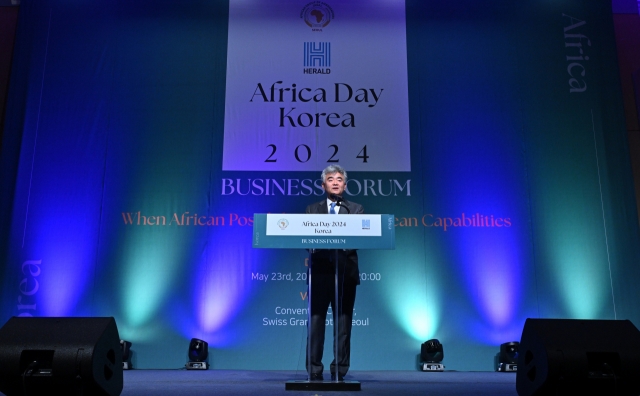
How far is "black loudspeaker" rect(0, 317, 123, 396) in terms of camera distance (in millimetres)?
2426

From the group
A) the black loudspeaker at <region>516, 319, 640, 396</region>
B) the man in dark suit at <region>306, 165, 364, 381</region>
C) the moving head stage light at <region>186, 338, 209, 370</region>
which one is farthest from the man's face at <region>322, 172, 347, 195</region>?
the moving head stage light at <region>186, 338, 209, 370</region>

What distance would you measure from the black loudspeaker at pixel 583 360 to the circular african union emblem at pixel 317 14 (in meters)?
4.15

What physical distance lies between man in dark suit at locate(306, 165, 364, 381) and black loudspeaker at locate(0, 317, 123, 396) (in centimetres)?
126

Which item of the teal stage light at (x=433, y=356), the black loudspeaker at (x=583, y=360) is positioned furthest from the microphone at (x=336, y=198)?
the teal stage light at (x=433, y=356)

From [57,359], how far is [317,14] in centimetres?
451

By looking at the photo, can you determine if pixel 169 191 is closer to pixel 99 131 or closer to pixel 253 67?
pixel 99 131

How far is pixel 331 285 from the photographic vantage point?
3625 mm

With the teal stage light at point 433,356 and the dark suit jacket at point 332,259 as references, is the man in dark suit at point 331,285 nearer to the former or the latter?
the dark suit jacket at point 332,259

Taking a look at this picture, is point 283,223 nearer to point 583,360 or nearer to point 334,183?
point 334,183

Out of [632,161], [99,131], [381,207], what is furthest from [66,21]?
[632,161]

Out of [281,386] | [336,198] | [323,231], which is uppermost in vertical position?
[336,198]

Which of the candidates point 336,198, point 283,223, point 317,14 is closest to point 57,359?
point 283,223

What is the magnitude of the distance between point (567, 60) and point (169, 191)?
13.8 ft

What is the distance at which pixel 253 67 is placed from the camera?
5.82 m
